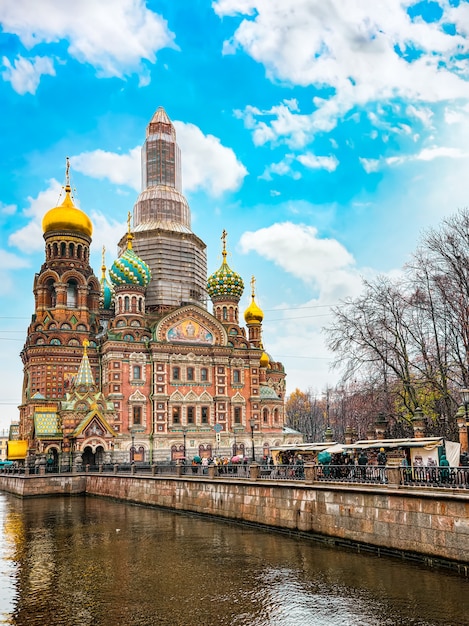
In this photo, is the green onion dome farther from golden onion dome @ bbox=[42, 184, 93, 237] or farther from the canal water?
the canal water

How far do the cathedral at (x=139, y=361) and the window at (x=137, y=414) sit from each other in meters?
0.08

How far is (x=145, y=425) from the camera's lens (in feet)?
168

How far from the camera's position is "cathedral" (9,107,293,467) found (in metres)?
49.0

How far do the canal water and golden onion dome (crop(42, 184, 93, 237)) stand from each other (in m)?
36.6

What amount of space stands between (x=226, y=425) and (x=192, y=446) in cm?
361

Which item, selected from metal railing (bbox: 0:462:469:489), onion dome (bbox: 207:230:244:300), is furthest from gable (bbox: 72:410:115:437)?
onion dome (bbox: 207:230:244:300)

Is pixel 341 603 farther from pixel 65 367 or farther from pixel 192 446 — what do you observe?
pixel 65 367

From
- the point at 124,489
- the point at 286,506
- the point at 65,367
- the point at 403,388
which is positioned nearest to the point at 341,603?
the point at 286,506

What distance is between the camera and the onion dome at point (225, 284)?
192ft

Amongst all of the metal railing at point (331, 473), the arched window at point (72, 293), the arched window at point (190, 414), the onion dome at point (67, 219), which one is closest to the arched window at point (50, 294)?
the arched window at point (72, 293)

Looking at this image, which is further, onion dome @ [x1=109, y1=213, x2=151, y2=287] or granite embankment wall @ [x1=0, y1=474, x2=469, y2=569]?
onion dome @ [x1=109, y1=213, x2=151, y2=287]

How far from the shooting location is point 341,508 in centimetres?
2148

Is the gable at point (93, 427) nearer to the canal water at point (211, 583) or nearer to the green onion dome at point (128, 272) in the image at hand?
the green onion dome at point (128, 272)

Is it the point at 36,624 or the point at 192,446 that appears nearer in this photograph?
the point at 36,624
